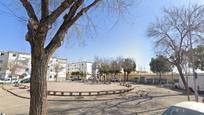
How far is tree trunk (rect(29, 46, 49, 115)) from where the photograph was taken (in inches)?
209

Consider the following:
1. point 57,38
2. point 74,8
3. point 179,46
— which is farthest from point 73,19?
point 179,46

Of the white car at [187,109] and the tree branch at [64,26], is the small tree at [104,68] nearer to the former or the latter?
the white car at [187,109]

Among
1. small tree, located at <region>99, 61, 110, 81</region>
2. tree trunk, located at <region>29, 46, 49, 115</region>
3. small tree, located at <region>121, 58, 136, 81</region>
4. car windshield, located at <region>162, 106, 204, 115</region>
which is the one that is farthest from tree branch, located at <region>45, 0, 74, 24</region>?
small tree, located at <region>99, 61, 110, 81</region>

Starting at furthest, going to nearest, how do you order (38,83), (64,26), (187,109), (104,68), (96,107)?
(104,68)
(96,107)
(187,109)
(64,26)
(38,83)

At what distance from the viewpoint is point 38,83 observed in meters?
5.33

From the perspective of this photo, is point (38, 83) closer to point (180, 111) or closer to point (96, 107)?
point (180, 111)

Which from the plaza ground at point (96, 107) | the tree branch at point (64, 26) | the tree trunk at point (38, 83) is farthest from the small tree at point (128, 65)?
the tree trunk at point (38, 83)

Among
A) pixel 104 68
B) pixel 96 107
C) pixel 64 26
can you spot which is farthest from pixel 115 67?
pixel 64 26

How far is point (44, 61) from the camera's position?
540 cm

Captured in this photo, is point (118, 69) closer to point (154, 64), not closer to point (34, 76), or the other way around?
point (154, 64)

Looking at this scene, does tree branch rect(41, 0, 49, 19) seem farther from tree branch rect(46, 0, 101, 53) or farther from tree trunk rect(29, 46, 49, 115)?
tree trunk rect(29, 46, 49, 115)

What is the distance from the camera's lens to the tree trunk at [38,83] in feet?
17.4

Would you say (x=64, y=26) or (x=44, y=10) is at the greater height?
(x=44, y=10)

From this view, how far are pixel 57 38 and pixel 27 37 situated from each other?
0.69 meters
